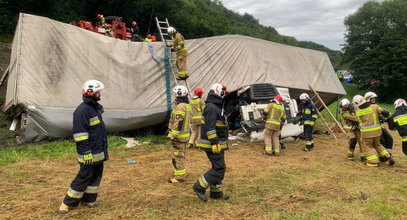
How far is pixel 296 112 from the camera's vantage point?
11.2 metres

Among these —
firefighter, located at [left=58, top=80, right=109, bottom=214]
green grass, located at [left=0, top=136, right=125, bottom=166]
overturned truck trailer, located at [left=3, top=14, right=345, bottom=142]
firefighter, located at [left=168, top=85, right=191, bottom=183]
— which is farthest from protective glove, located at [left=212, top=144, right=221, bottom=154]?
overturned truck trailer, located at [left=3, top=14, right=345, bottom=142]

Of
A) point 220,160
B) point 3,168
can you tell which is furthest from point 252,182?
point 3,168

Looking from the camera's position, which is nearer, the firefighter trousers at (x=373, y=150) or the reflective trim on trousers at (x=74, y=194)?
the reflective trim on trousers at (x=74, y=194)

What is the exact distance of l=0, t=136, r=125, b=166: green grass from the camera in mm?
7121

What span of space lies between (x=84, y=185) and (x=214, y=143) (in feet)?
6.10

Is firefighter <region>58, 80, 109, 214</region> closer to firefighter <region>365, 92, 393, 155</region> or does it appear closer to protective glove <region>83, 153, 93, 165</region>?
protective glove <region>83, 153, 93, 165</region>

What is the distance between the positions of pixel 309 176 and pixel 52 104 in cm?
625

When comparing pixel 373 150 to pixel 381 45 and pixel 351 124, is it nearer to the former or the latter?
pixel 351 124

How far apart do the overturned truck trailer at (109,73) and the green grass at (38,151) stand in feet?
1.18

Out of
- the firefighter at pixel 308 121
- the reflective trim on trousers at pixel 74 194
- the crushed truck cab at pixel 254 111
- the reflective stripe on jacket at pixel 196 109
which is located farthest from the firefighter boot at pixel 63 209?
the firefighter at pixel 308 121

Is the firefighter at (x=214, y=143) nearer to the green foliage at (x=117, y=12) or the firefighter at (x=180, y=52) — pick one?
the firefighter at (x=180, y=52)

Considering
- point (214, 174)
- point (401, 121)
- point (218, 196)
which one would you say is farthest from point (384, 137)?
point (214, 174)

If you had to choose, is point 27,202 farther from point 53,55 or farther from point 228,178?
point 53,55

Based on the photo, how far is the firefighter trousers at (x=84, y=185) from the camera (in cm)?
437
